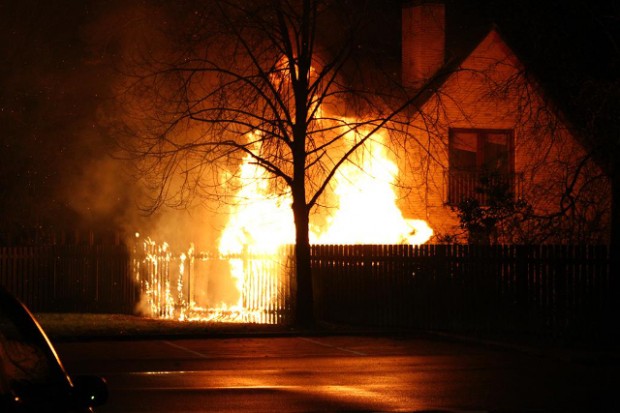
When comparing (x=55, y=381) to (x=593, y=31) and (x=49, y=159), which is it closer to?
(x=593, y=31)

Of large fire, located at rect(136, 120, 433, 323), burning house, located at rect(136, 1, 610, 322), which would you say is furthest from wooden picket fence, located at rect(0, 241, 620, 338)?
burning house, located at rect(136, 1, 610, 322)

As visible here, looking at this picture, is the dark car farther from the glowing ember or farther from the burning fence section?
the glowing ember

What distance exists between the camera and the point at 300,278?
66.7 ft

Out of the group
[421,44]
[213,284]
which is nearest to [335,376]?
[213,284]

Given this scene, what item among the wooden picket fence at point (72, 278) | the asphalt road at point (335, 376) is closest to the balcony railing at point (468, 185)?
the asphalt road at point (335, 376)

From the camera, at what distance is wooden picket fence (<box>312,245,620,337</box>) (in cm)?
1848

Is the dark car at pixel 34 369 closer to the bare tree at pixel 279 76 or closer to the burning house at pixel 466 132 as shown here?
the bare tree at pixel 279 76

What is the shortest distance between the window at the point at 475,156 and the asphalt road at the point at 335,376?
9.10 meters

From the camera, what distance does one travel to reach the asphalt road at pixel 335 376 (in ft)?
35.2

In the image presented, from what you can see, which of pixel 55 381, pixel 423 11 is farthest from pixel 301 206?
pixel 55 381

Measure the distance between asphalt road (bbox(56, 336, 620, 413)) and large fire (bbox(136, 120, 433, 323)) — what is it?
13.9ft

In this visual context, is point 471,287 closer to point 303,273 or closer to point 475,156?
point 303,273

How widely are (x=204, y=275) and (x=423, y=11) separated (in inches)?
354

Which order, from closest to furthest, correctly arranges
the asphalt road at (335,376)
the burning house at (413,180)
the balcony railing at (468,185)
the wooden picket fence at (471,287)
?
the asphalt road at (335,376) → the wooden picket fence at (471,287) → the burning house at (413,180) → the balcony railing at (468,185)
